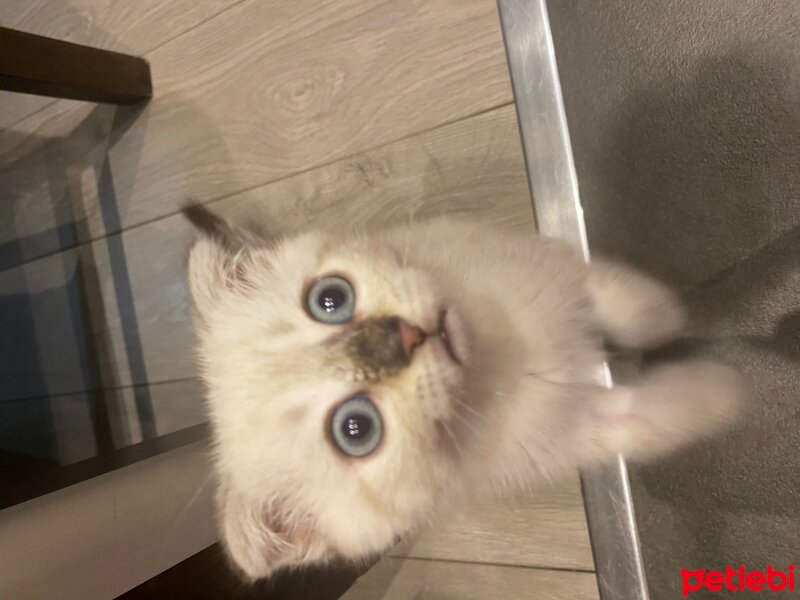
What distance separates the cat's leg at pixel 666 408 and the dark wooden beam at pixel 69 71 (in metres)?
1.20

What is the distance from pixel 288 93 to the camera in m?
1.31

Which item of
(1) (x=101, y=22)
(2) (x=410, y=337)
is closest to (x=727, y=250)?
(2) (x=410, y=337)

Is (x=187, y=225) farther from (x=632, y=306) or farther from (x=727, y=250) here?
(x=727, y=250)

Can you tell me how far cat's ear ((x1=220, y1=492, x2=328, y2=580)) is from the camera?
702mm

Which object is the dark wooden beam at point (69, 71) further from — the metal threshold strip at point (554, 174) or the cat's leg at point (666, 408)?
the cat's leg at point (666, 408)

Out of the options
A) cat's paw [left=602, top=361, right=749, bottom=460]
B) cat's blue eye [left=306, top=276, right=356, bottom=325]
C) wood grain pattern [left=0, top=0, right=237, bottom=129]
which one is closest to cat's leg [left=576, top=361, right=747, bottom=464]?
cat's paw [left=602, top=361, right=749, bottom=460]

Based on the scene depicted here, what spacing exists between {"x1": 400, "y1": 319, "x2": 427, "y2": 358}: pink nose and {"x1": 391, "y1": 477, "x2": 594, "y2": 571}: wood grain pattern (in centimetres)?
57

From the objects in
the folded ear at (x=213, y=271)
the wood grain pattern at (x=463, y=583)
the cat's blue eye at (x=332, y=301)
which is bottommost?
the wood grain pattern at (x=463, y=583)

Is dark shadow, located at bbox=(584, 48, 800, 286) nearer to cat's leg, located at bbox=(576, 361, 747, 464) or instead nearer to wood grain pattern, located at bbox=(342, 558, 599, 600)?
cat's leg, located at bbox=(576, 361, 747, 464)

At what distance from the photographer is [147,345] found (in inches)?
60.2

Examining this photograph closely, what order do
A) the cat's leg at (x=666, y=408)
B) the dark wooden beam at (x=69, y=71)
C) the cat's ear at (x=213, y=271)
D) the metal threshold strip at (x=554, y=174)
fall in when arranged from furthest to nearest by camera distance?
1. the dark wooden beam at (x=69, y=71)
2. the metal threshold strip at (x=554, y=174)
3. the cat's leg at (x=666, y=408)
4. the cat's ear at (x=213, y=271)

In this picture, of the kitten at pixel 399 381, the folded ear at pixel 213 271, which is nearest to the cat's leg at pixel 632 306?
the kitten at pixel 399 381

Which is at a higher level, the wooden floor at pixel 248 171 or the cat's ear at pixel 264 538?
the wooden floor at pixel 248 171

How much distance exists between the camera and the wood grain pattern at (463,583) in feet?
3.83
